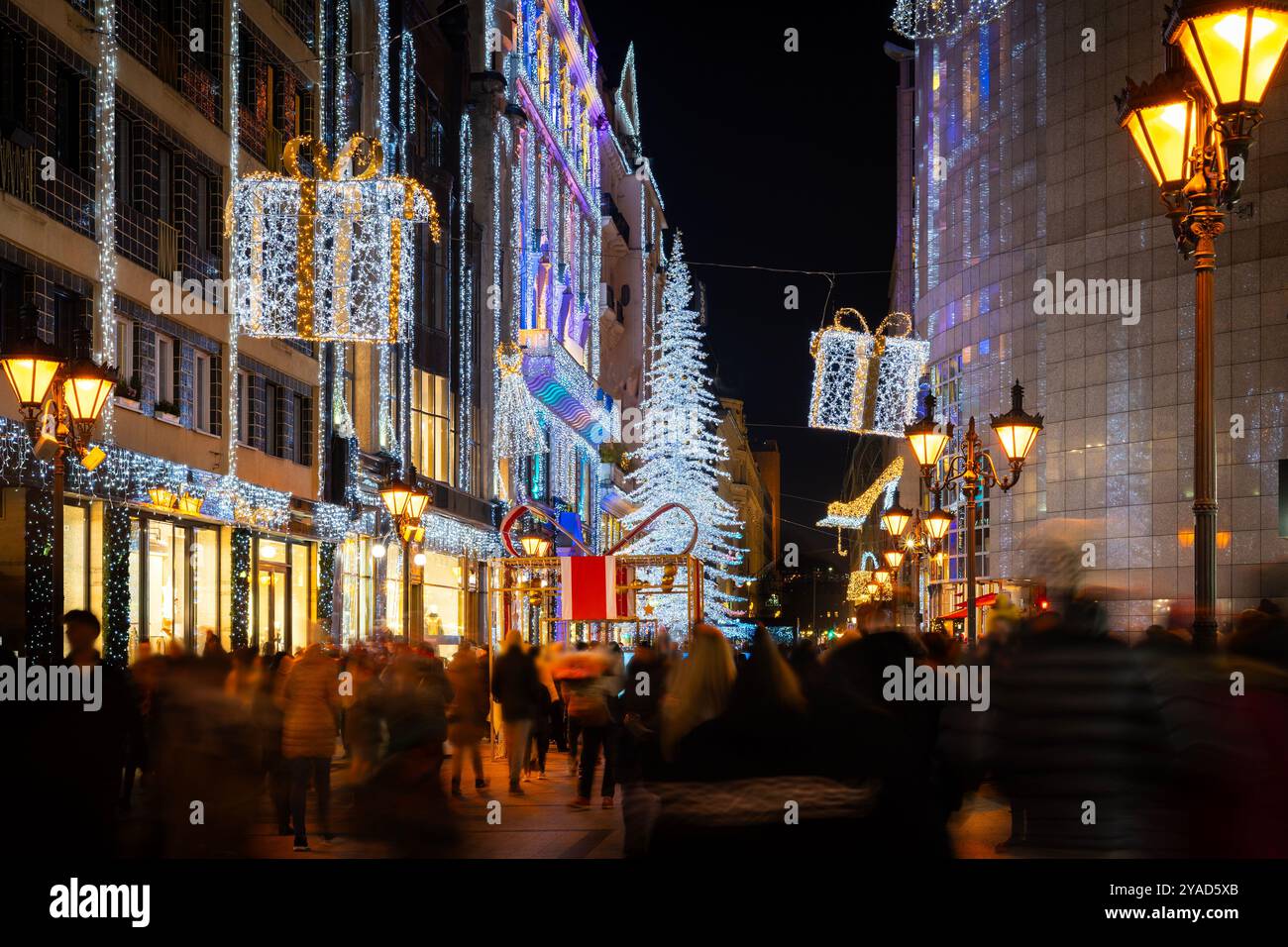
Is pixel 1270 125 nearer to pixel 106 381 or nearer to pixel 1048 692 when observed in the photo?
pixel 106 381

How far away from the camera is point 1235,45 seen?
7.51m

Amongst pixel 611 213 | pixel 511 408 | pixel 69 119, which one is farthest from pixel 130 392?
pixel 611 213

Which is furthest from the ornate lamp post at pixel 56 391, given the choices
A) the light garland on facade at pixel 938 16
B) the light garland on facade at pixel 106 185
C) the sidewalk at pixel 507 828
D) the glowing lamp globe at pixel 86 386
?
the light garland on facade at pixel 938 16

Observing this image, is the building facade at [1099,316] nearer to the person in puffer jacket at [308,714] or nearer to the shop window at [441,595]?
the shop window at [441,595]

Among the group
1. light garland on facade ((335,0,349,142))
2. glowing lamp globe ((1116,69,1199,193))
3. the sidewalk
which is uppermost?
light garland on facade ((335,0,349,142))

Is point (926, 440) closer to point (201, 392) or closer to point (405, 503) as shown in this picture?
point (405, 503)

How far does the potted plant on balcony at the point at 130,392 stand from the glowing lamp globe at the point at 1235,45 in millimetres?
17831

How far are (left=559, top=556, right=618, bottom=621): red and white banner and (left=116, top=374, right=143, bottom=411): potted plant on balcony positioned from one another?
7.26 m

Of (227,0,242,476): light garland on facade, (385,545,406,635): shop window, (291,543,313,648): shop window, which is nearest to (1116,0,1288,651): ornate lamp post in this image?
(227,0,242,476): light garland on facade

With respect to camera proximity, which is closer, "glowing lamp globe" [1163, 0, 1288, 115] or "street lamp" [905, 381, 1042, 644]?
"glowing lamp globe" [1163, 0, 1288, 115]

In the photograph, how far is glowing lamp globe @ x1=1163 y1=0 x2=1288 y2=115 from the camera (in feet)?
24.6

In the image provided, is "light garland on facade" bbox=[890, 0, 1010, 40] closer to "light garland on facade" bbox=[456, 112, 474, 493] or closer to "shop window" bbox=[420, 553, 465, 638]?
"light garland on facade" bbox=[456, 112, 474, 493]

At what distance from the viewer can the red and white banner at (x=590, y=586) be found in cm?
2036

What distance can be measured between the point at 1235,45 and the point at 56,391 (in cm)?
1107
